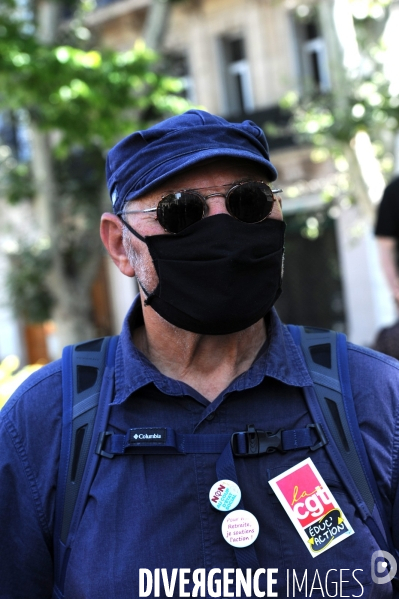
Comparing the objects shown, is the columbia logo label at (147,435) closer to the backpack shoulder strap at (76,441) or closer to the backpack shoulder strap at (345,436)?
the backpack shoulder strap at (76,441)

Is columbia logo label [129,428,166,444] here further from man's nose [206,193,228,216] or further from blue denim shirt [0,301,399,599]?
man's nose [206,193,228,216]

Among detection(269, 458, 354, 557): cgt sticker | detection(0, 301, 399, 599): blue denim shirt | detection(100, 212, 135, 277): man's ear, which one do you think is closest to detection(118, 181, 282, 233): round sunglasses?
detection(100, 212, 135, 277): man's ear

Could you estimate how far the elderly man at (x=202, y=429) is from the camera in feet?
5.37

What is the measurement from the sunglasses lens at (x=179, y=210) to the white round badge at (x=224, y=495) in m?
0.60

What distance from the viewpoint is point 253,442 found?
5.54 ft

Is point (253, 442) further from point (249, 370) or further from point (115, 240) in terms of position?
point (115, 240)

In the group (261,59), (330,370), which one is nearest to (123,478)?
(330,370)

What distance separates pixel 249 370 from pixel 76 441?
44 cm

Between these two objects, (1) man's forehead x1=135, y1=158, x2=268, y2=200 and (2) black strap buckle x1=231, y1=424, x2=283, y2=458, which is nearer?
(2) black strap buckle x1=231, y1=424, x2=283, y2=458

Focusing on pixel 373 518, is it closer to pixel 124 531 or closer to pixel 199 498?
pixel 199 498

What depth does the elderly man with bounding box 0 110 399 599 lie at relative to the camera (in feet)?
5.37

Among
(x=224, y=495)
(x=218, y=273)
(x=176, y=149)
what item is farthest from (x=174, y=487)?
(x=176, y=149)

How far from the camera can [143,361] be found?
187cm

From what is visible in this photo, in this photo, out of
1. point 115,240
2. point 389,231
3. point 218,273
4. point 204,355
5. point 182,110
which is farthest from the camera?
point 182,110
